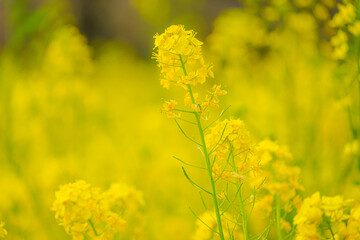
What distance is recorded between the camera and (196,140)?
2779mm

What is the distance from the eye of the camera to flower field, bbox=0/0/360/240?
1.17 meters

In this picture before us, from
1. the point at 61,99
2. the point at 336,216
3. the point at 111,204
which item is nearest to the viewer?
the point at 336,216

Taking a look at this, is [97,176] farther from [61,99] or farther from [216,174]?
[216,174]

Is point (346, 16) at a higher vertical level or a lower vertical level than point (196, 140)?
lower

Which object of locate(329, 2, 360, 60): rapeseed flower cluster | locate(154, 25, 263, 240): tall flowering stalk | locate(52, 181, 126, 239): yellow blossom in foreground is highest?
locate(329, 2, 360, 60): rapeseed flower cluster

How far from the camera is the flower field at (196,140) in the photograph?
117 centimetres

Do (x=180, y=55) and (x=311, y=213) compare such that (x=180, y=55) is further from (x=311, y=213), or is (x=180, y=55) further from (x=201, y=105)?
(x=311, y=213)

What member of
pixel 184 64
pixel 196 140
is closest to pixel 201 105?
pixel 184 64

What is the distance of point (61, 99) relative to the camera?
3.35m

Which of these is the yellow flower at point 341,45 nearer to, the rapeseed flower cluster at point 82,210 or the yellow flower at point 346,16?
the yellow flower at point 346,16

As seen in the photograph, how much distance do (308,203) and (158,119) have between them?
9.64ft

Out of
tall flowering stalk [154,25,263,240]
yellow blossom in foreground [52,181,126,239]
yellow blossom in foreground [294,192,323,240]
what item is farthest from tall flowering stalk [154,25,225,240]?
yellow blossom in foreground [52,181,126,239]

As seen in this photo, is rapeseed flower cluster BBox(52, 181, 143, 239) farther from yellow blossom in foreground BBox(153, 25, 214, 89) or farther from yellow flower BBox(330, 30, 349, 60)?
yellow flower BBox(330, 30, 349, 60)

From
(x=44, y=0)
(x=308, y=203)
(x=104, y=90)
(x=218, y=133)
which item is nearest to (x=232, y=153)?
(x=218, y=133)
